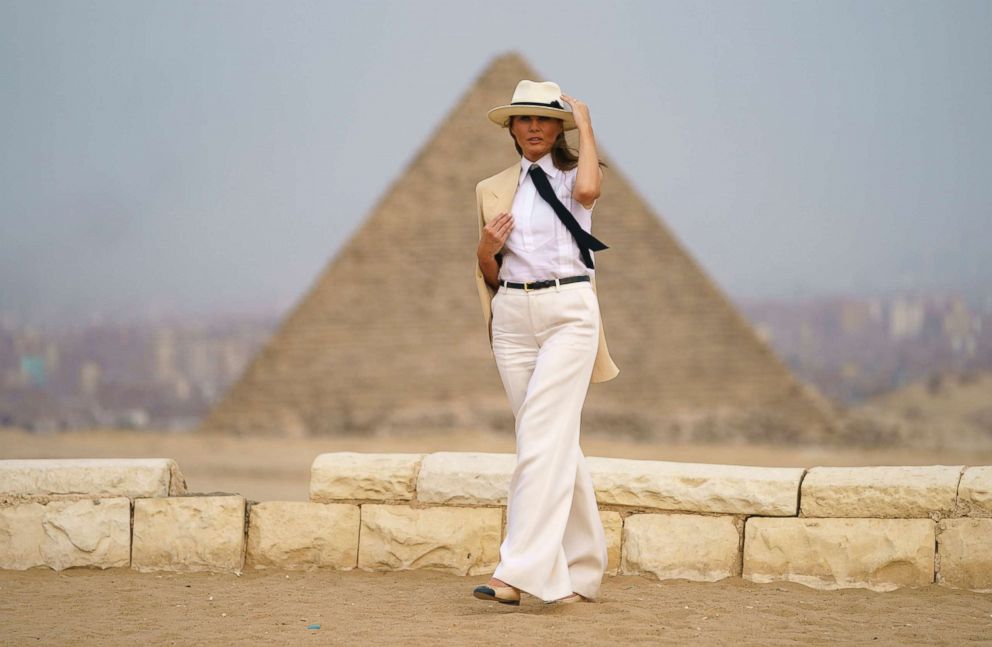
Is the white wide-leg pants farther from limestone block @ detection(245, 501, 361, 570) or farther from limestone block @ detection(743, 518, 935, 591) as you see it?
limestone block @ detection(245, 501, 361, 570)

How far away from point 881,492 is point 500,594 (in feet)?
4.04

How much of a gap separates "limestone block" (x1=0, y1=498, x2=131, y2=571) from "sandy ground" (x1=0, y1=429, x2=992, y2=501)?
43.8 feet

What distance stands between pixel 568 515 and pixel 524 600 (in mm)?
392

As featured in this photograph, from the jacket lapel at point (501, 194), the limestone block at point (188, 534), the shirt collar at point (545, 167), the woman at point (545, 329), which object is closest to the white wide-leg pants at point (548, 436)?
the woman at point (545, 329)

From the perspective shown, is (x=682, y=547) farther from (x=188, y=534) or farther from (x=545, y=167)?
(x=188, y=534)

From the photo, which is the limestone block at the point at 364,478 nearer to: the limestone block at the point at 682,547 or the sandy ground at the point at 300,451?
the limestone block at the point at 682,547

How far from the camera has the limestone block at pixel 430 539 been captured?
18.1 ft

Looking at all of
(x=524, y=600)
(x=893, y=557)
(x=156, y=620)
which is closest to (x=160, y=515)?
(x=156, y=620)

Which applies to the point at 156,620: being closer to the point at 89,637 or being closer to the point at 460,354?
the point at 89,637

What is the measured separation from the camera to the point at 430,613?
4.89 m

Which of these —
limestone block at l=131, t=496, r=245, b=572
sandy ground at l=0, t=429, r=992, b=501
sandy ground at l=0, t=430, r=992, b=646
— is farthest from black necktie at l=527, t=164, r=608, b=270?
sandy ground at l=0, t=429, r=992, b=501

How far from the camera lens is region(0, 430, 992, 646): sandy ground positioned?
15.0 ft

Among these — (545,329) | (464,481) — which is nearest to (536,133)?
(545,329)

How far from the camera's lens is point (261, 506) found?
5.64 meters
